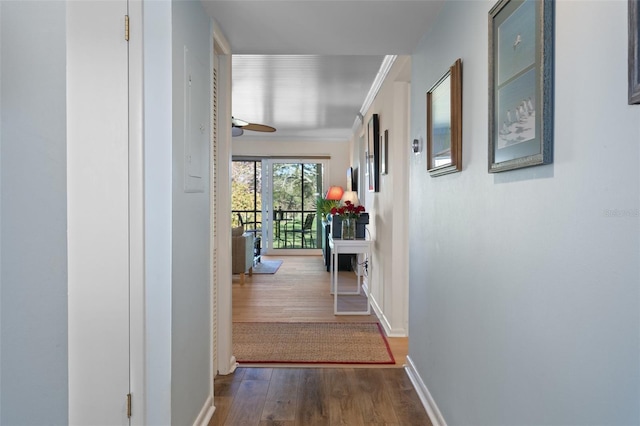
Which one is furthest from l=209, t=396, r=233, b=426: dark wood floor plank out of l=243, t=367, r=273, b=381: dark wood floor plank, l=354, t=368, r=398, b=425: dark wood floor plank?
l=354, t=368, r=398, b=425: dark wood floor plank

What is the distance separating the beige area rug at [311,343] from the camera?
338 cm

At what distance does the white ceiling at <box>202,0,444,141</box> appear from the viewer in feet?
7.75

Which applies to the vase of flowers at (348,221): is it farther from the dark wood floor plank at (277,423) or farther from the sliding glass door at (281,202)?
the sliding glass door at (281,202)

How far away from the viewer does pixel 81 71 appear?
1.84 m

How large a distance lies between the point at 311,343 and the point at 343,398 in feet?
3.42

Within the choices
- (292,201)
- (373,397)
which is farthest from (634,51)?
(292,201)

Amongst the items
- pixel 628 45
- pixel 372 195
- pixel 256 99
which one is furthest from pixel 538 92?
pixel 256 99

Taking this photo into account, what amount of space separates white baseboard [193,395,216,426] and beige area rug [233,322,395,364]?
822mm

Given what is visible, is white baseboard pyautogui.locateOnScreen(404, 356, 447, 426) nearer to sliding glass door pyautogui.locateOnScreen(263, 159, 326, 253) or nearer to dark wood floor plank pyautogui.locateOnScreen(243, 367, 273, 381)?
dark wood floor plank pyautogui.locateOnScreen(243, 367, 273, 381)

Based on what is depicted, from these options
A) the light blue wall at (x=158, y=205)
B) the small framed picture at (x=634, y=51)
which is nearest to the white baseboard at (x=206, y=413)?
the light blue wall at (x=158, y=205)

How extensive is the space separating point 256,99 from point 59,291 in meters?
5.18

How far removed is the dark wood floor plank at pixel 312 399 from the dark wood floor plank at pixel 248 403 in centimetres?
22

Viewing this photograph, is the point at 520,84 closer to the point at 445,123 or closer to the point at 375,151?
the point at 445,123

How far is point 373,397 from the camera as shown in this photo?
272 cm
